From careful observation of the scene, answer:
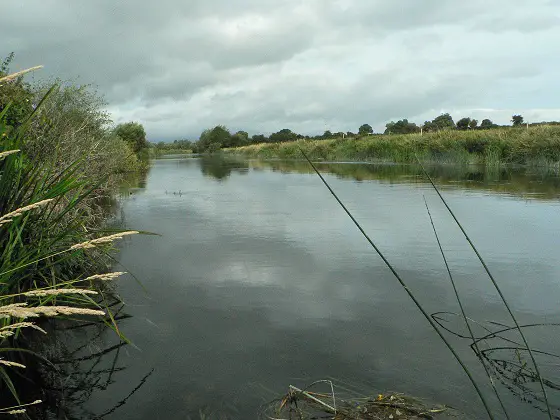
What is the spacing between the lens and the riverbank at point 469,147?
2705cm

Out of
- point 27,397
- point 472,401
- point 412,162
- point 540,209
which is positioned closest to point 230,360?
point 27,397

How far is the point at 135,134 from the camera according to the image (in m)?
53.3

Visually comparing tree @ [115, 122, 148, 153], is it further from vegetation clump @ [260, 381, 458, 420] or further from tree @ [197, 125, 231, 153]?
vegetation clump @ [260, 381, 458, 420]

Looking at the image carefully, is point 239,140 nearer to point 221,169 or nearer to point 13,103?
point 221,169

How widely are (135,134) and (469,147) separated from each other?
37.5 meters

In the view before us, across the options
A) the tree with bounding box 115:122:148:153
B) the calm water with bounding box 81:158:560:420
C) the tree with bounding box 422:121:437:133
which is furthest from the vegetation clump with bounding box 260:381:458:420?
the tree with bounding box 115:122:148:153

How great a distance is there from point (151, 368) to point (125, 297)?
185cm

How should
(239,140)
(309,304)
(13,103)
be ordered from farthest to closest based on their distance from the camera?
(239,140), (13,103), (309,304)

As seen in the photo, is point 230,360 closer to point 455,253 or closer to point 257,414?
point 257,414

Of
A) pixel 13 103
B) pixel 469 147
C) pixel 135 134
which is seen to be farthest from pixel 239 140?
pixel 13 103

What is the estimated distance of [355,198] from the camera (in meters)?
14.6

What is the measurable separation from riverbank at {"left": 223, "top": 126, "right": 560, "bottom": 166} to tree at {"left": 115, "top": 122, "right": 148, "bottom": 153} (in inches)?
954

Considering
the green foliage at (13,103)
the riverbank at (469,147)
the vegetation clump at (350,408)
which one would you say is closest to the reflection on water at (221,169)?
the riverbank at (469,147)

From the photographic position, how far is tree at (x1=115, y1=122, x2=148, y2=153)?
51.0 meters
